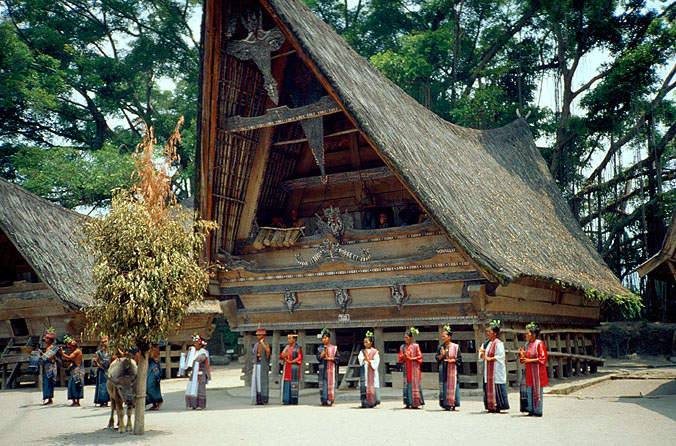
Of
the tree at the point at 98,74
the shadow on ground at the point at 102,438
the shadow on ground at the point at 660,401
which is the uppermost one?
the tree at the point at 98,74

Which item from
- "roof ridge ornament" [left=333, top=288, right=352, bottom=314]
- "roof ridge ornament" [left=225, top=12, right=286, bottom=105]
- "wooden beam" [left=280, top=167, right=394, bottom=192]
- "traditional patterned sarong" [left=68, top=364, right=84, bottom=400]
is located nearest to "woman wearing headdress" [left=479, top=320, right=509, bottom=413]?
"roof ridge ornament" [left=333, top=288, right=352, bottom=314]

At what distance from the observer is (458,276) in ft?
44.7

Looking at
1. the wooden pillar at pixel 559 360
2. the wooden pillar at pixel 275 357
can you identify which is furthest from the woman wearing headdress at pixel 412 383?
the wooden pillar at pixel 559 360

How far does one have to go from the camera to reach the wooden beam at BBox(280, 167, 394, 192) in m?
15.1

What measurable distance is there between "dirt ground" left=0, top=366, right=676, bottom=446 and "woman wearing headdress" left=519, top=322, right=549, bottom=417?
268 mm

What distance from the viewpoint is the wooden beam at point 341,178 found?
15.1 meters

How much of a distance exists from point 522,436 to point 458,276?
561cm

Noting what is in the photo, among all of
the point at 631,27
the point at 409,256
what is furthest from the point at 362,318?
the point at 631,27

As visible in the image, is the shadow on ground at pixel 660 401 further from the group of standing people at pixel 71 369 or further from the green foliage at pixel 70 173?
the green foliage at pixel 70 173

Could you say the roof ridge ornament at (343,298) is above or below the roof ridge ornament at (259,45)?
below

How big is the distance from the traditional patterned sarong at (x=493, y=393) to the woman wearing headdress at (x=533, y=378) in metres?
0.37

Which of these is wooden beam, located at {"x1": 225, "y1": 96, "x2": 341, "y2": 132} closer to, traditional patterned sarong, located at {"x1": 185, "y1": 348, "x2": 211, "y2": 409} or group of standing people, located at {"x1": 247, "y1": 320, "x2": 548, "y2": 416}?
group of standing people, located at {"x1": 247, "y1": 320, "x2": 548, "y2": 416}

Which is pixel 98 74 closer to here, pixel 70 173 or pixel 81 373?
pixel 70 173

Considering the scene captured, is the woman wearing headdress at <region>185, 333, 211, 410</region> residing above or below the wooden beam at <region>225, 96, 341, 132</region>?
below
